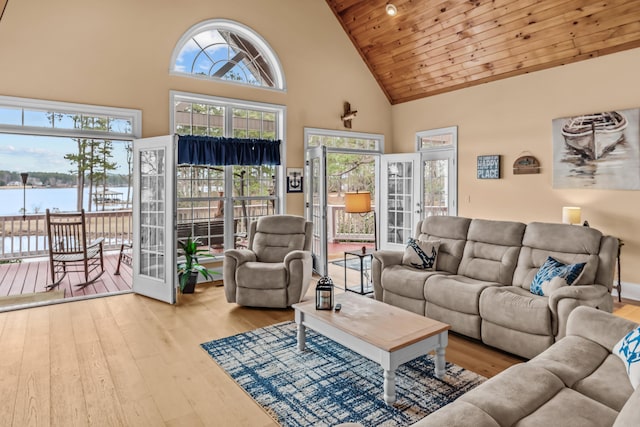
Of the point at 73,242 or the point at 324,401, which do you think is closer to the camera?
the point at 324,401

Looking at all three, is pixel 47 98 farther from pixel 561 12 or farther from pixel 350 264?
pixel 561 12

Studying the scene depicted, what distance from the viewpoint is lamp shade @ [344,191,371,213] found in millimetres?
4930

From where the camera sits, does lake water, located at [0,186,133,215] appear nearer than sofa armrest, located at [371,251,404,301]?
No

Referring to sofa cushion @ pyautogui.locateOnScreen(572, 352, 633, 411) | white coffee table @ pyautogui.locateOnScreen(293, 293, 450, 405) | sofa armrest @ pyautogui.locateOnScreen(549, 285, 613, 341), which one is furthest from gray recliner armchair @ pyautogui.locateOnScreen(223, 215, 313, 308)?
sofa cushion @ pyautogui.locateOnScreen(572, 352, 633, 411)

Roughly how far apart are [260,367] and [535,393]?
1.91 m

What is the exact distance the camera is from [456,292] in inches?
137

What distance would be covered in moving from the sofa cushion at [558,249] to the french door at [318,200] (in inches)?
113

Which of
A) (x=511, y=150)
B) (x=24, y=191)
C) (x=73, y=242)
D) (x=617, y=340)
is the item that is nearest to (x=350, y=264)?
(x=511, y=150)

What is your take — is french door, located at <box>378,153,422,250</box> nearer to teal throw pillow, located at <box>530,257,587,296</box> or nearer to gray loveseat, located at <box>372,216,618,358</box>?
gray loveseat, located at <box>372,216,618,358</box>

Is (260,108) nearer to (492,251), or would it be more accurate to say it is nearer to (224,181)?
(224,181)

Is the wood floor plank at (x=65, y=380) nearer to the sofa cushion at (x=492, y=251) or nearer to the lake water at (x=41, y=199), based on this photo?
the sofa cushion at (x=492, y=251)

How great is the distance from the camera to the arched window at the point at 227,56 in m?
5.36

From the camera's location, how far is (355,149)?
23.2 ft

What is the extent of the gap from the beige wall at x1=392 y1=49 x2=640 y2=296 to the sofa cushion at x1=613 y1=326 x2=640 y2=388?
3522 millimetres
